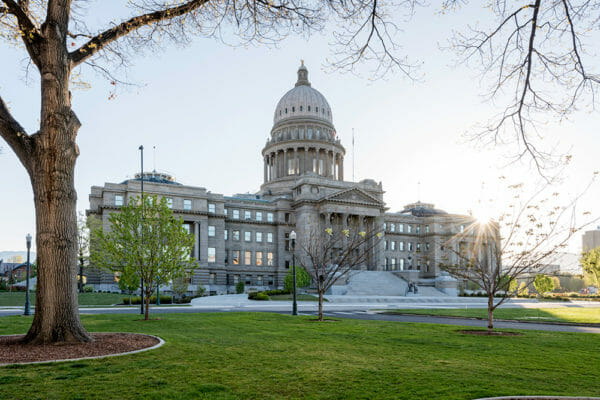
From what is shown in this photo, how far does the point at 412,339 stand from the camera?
14.7 metres

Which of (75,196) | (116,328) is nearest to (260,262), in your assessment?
(116,328)

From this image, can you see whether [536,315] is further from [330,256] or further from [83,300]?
[83,300]

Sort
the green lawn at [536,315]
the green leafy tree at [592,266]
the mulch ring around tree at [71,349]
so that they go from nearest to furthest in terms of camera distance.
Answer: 1. the mulch ring around tree at [71,349]
2. the green lawn at [536,315]
3. the green leafy tree at [592,266]

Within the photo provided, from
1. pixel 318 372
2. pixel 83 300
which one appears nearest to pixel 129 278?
pixel 318 372

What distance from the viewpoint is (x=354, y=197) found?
3219 inches

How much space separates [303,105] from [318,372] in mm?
98898

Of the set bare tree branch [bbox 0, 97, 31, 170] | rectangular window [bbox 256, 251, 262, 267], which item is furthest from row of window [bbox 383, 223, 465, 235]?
bare tree branch [bbox 0, 97, 31, 170]

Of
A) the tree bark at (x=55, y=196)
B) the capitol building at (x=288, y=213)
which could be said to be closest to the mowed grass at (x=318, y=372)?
the tree bark at (x=55, y=196)

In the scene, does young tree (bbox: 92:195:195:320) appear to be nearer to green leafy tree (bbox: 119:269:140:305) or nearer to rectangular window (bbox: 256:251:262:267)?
green leafy tree (bbox: 119:269:140:305)

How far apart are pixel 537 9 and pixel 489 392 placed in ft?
21.5

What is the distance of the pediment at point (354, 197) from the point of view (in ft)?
259

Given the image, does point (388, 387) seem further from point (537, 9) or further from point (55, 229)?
point (55, 229)

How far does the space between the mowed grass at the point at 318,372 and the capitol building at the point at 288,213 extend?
155 feet

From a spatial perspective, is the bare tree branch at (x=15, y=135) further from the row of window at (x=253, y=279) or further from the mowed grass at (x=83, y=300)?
the row of window at (x=253, y=279)
